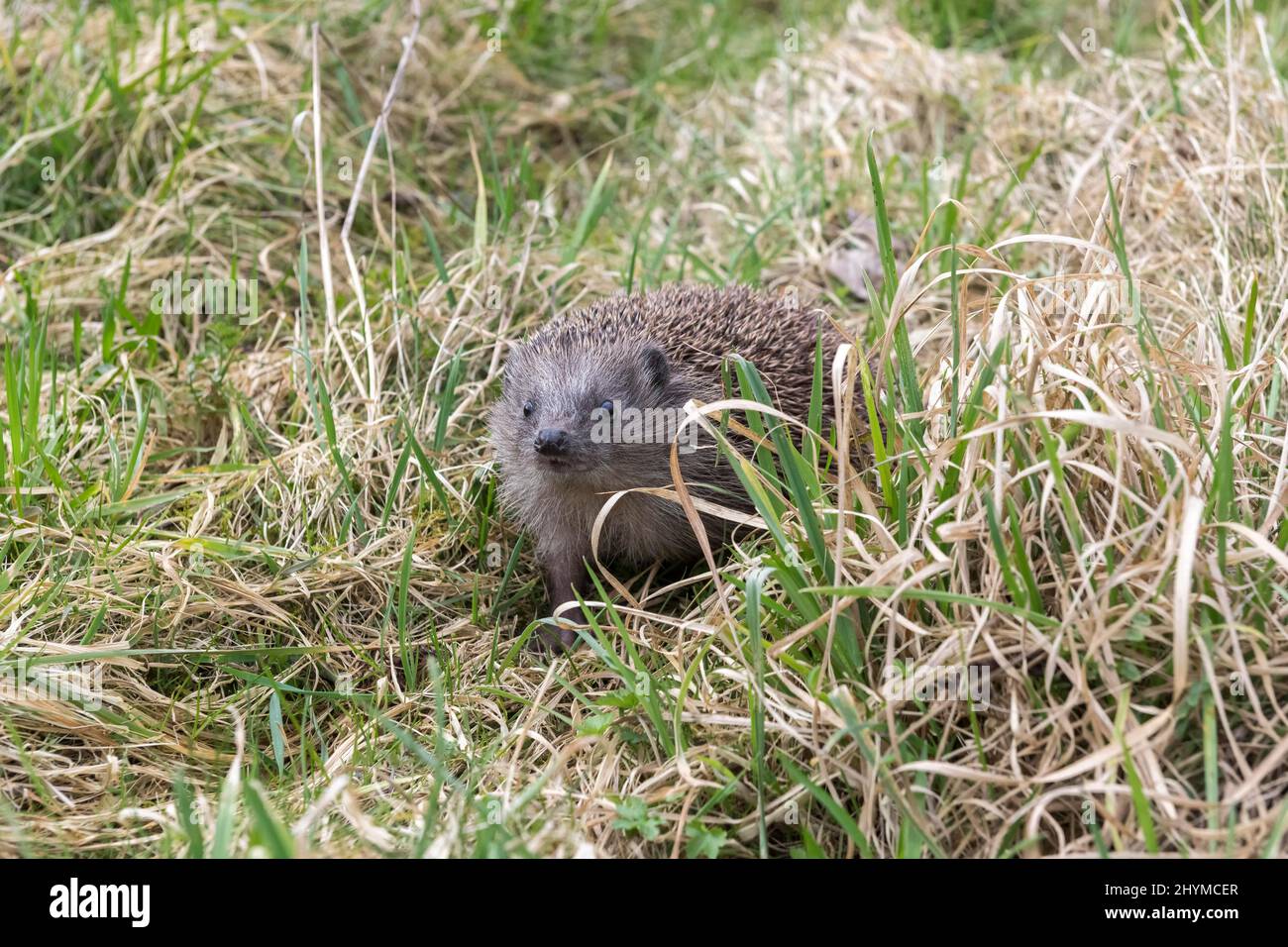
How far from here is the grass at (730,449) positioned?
132 inches

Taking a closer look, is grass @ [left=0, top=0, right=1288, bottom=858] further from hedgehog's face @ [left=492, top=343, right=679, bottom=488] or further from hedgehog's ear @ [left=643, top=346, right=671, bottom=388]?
hedgehog's ear @ [left=643, top=346, right=671, bottom=388]

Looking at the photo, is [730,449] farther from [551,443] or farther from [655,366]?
[655,366]

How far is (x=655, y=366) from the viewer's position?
5.03 m

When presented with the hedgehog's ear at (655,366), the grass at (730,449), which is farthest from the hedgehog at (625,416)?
the grass at (730,449)

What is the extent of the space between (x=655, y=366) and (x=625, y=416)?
0.78 ft

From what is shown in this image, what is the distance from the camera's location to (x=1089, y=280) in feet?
14.2

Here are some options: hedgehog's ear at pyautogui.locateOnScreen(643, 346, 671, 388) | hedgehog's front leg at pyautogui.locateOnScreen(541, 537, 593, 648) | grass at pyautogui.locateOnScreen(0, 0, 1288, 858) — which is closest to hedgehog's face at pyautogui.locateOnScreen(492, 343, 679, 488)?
hedgehog's ear at pyautogui.locateOnScreen(643, 346, 671, 388)

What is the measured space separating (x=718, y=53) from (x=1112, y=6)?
2824 millimetres

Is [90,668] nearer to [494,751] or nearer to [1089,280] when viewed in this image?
[494,751]

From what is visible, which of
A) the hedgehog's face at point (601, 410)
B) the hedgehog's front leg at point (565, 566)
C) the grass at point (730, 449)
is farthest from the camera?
the hedgehog's front leg at point (565, 566)

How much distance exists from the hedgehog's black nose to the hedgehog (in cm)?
3

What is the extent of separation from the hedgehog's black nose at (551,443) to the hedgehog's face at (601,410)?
88mm

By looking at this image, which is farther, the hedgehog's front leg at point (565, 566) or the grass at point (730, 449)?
the hedgehog's front leg at point (565, 566)

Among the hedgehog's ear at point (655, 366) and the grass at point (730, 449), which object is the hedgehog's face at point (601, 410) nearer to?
the hedgehog's ear at point (655, 366)
